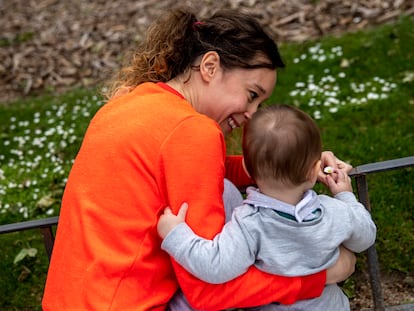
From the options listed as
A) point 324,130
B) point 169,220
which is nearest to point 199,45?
point 169,220

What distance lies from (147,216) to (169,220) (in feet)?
0.31

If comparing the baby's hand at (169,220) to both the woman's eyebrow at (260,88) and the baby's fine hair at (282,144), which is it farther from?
the woman's eyebrow at (260,88)

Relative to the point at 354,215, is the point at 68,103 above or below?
below

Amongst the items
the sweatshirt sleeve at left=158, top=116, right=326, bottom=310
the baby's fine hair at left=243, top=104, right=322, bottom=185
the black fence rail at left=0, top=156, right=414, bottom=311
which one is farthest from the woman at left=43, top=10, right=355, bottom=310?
the black fence rail at left=0, top=156, right=414, bottom=311

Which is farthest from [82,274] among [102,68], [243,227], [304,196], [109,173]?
[102,68]

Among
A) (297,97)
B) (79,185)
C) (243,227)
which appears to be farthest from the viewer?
(297,97)

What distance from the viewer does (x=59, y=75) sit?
6.32 meters

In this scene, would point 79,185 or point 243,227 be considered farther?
point 79,185

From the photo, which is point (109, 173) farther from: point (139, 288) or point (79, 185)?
point (139, 288)

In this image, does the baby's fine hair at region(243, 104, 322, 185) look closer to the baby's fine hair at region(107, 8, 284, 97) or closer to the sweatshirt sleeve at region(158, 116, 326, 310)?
the sweatshirt sleeve at region(158, 116, 326, 310)

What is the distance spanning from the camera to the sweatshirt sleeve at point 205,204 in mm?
2039

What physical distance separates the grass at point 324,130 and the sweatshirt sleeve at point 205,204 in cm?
95

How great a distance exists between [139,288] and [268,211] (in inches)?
18.9

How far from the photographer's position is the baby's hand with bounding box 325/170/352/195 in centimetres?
231
